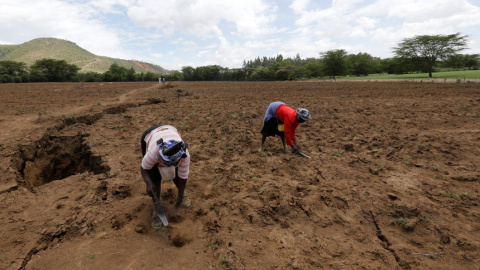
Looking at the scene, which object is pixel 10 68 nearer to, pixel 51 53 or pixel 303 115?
pixel 303 115

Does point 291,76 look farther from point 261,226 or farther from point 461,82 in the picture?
point 261,226

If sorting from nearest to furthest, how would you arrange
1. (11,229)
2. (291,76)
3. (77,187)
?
1. (11,229)
2. (77,187)
3. (291,76)

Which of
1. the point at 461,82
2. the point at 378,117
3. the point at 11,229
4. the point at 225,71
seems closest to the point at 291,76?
the point at 225,71

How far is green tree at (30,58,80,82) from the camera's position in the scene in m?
47.6

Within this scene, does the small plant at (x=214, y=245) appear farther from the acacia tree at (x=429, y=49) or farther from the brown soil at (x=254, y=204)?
the acacia tree at (x=429, y=49)

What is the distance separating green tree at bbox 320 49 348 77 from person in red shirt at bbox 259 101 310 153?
4674 cm

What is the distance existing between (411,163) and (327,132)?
2.76m

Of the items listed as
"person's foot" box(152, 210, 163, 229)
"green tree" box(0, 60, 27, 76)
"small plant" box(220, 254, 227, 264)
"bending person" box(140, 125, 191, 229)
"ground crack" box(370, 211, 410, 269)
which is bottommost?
"ground crack" box(370, 211, 410, 269)

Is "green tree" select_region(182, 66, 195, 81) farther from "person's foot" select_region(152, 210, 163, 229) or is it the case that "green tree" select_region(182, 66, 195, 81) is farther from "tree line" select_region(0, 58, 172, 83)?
"person's foot" select_region(152, 210, 163, 229)

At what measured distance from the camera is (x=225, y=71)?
60438mm

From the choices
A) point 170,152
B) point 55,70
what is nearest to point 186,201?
point 170,152

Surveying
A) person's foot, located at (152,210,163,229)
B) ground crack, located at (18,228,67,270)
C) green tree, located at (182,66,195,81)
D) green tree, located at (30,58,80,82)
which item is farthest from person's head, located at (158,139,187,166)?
green tree, located at (182,66,195,81)

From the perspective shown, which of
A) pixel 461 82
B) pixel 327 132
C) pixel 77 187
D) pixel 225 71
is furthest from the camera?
pixel 225 71

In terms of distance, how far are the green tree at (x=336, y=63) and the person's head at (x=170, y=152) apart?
5016 centimetres
